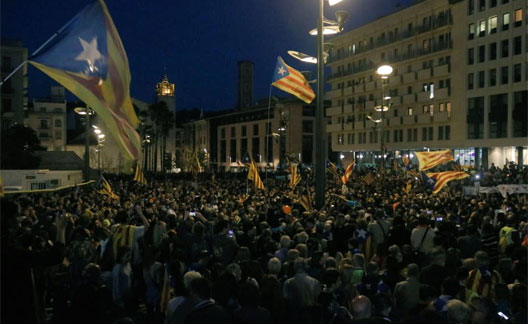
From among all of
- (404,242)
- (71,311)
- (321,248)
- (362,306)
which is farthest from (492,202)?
(71,311)

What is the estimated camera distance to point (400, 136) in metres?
64.9

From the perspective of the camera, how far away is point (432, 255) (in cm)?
697

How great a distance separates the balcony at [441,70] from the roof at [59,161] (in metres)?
40.6

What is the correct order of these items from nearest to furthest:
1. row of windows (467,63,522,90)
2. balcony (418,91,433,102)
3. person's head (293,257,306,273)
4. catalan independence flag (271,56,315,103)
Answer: person's head (293,257,306,273) → catalan independence flag (271,56,315,103) → row of windows (467,63,522,90) → balcony (418,91,433,102)

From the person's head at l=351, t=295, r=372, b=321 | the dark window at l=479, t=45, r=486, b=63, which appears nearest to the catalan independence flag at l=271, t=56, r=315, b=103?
the person's head at l=351, t=295, r=372, b=321

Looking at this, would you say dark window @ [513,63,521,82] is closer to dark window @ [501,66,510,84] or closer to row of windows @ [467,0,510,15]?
dark window @ [501,66,510,84]

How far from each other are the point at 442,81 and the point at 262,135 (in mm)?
43691

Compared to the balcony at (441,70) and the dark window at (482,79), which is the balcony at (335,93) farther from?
the dark window at (482,79)

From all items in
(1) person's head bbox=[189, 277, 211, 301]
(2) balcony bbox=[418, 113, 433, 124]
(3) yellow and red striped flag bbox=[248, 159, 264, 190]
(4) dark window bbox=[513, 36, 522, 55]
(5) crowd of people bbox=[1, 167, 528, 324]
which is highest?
(4) dark window bbox=[513, 36, 522, 55]

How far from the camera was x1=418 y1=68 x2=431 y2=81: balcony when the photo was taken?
2313 inches

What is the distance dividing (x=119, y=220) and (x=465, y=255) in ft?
21.1

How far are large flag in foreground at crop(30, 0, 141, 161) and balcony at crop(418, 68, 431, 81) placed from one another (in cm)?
5543

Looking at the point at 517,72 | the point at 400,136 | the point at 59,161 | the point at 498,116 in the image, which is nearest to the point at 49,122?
the point at 59,161

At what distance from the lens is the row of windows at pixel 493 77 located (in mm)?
48969
